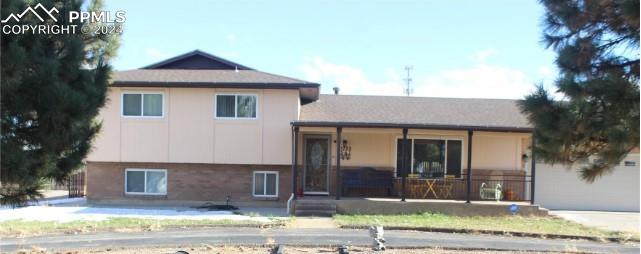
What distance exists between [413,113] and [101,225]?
10.9 m

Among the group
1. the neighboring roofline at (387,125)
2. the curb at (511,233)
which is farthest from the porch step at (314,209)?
the curb at (511,233)

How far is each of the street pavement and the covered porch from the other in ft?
20.0

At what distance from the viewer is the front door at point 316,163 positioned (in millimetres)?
20125

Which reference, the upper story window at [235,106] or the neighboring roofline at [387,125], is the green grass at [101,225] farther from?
the upper story window at [235,106]

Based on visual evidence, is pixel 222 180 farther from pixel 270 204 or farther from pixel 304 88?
pixel 304 88

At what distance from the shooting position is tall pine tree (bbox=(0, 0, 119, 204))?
6.77 m

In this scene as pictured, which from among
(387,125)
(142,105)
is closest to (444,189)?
(387,125)

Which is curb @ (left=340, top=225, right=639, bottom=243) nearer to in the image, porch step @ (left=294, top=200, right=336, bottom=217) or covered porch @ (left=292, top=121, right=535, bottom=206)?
porch step @ (left=294, top=200, right=336, bottom=217)

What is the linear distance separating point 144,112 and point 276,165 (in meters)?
4.68

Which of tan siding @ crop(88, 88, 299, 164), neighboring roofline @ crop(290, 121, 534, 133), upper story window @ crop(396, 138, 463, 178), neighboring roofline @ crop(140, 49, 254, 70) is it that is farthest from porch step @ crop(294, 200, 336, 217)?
neighboring roofline @ crop(140, 49, 254, 70)

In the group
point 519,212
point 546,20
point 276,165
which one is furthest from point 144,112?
point 546,20

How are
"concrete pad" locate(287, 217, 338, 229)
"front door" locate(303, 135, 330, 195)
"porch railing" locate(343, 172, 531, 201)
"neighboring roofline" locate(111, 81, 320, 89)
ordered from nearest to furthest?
1. "concrete pad" locate(287, 217, 338, 229)
2. "neighboring roofline" locate(111, 81, 320, 89)
3. "porch railing" locate(343, 172, 531, 201)
4. "front door" locate(303, 135, 330, 195)

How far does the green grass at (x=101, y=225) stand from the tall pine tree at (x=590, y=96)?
8538 mm

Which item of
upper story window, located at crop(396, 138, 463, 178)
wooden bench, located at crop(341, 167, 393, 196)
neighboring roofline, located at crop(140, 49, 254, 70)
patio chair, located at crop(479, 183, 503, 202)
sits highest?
neighboring roofline, located at crop(140, 49, 254, 70)
